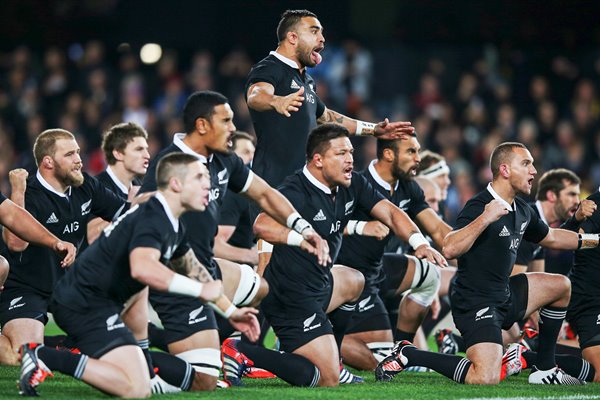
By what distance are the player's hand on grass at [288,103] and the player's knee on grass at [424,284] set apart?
7.00 feet

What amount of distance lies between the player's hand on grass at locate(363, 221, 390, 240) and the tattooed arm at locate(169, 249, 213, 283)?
1.77m

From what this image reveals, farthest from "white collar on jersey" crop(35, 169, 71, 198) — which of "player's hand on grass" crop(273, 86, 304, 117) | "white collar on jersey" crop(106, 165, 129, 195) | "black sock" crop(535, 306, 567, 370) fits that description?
"black sock" crop(535, 306, 567, 370)

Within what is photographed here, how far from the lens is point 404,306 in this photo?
32.2ft

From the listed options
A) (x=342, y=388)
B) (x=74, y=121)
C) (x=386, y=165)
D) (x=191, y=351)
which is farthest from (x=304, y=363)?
(x=74, y=121)

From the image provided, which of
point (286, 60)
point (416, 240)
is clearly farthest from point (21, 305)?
point (416, 240)

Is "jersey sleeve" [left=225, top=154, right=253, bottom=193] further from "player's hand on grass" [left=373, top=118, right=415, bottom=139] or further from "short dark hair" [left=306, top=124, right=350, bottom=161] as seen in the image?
"player's hand on grass" [left=373, top=118, right=415, bottom=139]

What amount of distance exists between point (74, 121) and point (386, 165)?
9159 mm

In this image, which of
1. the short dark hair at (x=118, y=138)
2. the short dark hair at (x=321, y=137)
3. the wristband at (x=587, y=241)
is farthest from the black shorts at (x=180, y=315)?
the wristband at (x=587, y=241)

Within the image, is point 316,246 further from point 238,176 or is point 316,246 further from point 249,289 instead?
point 238,176

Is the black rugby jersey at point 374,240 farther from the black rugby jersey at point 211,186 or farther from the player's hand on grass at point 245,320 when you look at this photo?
the player's hand on grass at point 245,320

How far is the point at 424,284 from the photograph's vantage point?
385 inches

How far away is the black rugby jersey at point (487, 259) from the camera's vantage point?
8.78 m

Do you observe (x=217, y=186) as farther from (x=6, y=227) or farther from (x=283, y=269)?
(x=6, y=227)

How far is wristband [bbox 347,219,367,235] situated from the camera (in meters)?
8.84
